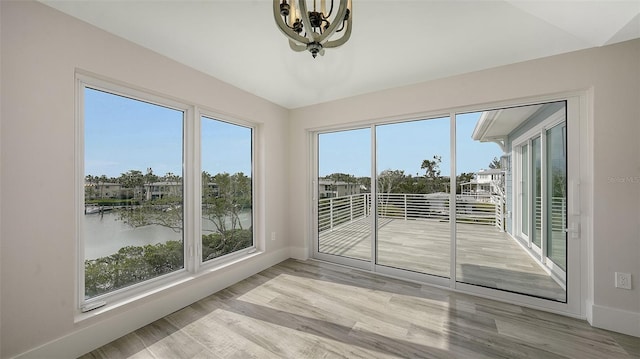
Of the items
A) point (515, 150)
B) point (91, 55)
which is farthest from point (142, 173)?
point (515, 150)

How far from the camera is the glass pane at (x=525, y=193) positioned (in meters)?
2.69

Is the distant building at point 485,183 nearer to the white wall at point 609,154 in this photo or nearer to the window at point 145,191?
the white wall at point 609,154

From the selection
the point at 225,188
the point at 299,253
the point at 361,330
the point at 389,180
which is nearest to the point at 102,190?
the point at 225,188

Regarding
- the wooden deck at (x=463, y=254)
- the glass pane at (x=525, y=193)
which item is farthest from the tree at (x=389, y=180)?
the glass pane at (x=525, y=193)

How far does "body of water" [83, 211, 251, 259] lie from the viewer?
2002mm

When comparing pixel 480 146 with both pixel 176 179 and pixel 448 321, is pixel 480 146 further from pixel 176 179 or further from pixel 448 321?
pixel 176 179

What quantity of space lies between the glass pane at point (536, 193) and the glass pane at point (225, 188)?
346 cm

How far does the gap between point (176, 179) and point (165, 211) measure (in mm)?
347

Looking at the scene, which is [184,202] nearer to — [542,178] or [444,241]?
[444,241]

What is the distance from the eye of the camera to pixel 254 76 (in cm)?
282

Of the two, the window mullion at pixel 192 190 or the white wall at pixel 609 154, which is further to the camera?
the window mullion at pixel 192 190

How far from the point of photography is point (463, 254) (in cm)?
286

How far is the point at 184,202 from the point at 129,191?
1.68ft

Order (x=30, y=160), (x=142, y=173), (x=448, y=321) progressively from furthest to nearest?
(x=142, y=173) → (x=448, y=321) → (x=30, y=160)
